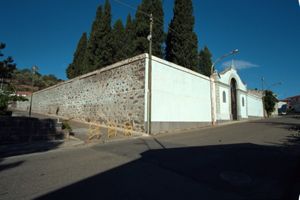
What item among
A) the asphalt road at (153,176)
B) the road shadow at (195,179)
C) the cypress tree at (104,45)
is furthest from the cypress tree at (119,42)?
the road shadow at (195,179)

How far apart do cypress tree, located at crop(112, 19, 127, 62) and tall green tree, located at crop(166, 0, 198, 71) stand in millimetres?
6454

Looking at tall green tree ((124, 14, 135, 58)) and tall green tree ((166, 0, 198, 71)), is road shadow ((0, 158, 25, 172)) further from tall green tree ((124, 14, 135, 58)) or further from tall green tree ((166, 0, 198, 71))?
tall green tree ((124, 14, 135, 58))

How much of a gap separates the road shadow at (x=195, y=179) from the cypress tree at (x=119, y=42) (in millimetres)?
21083

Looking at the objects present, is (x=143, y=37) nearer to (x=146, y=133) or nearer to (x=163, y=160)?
(x=146, y=133)

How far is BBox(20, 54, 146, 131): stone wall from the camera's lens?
44.7 feet

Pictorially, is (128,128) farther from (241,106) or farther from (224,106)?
(241,106)

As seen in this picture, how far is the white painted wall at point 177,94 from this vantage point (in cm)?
1376

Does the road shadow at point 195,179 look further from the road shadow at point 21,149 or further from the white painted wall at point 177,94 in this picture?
the white painted wall at point 177,94

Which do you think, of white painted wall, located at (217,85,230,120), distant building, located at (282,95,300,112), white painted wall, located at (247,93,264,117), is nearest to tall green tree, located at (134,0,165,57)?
white painted wall, located at (217,85,230,120)

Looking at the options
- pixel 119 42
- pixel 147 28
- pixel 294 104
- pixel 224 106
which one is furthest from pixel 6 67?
pixel 294 104

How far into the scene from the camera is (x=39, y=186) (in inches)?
152

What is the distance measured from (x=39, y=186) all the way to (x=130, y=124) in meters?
9.94

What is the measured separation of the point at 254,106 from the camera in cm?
3875

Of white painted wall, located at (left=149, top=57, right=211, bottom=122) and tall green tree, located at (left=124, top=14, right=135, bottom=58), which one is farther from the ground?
tall green tree, located at (left=124, top=14, right=135, bottom=58)
